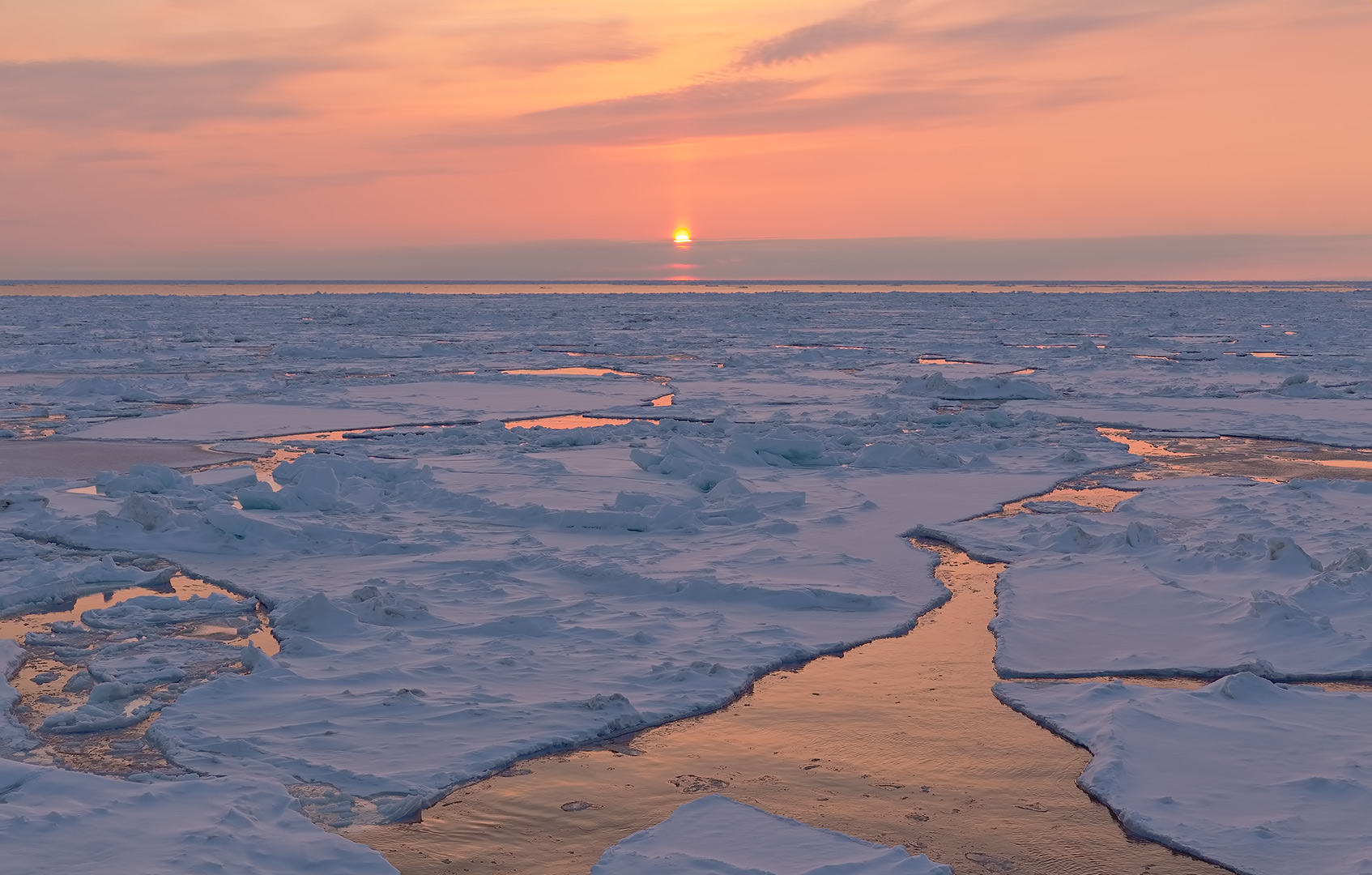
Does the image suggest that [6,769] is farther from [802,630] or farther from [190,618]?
[802,630]

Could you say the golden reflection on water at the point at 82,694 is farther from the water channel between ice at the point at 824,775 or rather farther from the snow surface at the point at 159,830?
the snow surface at the point at 159,830

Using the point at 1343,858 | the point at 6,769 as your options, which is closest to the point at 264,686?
the point at 6,769

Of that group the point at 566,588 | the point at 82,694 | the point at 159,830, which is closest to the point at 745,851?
the point at 159,830

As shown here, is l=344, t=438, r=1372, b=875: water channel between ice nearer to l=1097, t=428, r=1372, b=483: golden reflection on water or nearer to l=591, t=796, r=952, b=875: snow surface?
l=591, t=796, r=952, b=875: snow surface

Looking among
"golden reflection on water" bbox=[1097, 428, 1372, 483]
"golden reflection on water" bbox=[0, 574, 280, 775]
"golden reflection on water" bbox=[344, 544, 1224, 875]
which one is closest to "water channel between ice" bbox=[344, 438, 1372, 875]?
"golden reflection on water" bbox=[344, 544, 1224, 875]

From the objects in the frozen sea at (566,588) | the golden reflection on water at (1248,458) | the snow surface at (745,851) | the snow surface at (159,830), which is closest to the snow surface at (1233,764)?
the frozen sea at (566,588)

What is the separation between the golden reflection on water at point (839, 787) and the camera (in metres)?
3.70

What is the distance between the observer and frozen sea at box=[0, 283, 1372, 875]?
413cm

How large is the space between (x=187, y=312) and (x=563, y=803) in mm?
47931

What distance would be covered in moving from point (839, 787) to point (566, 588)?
2.86 metres

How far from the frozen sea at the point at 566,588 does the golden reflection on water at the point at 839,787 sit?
0.14 metres

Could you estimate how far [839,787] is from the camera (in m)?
4.19

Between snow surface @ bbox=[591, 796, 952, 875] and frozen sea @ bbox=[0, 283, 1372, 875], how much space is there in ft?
0.24

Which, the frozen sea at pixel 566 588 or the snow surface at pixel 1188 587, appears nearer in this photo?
the frozen sea at pixel 566 588
